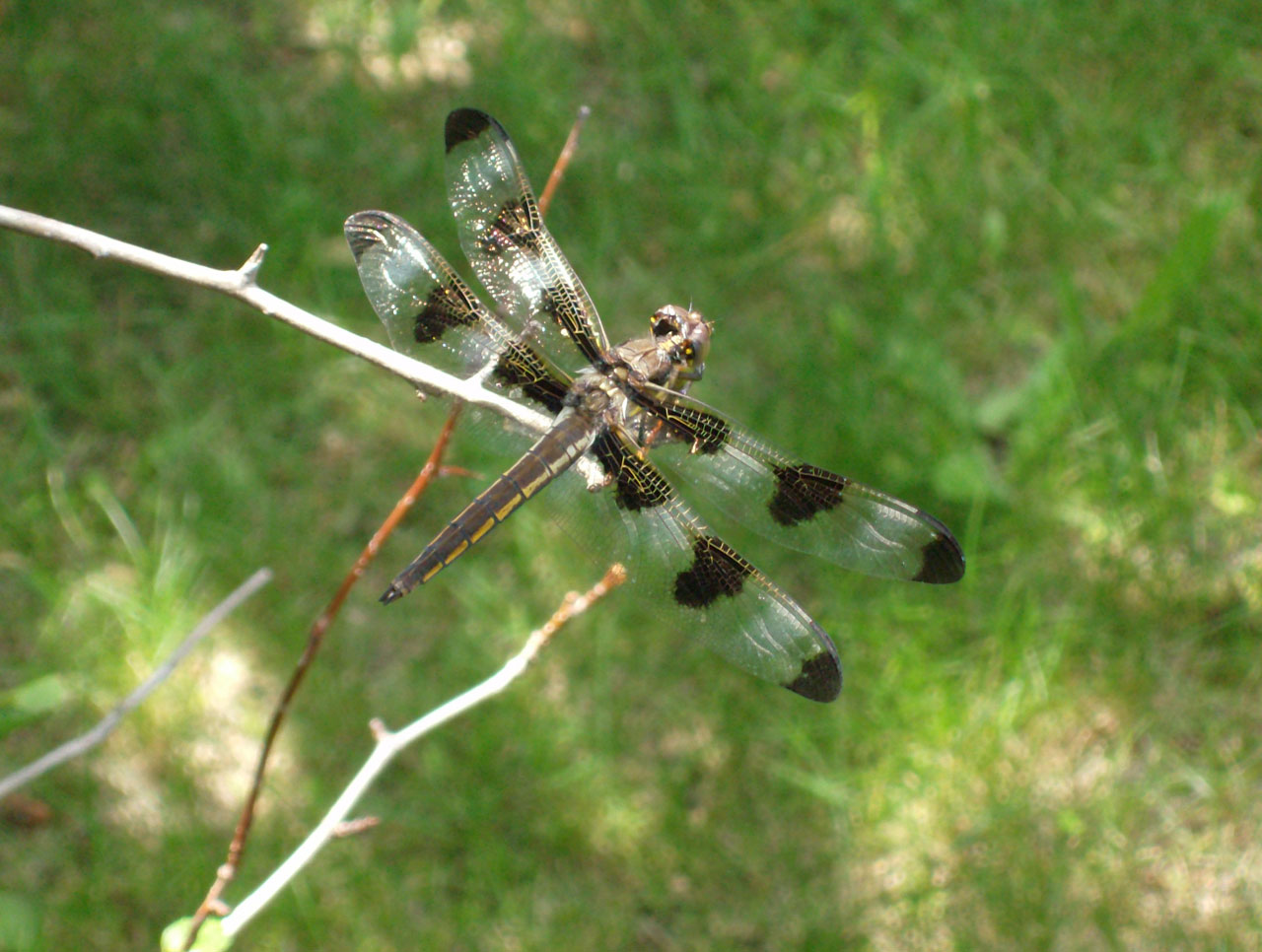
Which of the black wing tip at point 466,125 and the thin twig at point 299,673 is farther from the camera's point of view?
the black wing tip at point 466,125

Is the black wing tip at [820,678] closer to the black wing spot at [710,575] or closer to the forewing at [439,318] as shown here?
the black wing spot at [710,575]

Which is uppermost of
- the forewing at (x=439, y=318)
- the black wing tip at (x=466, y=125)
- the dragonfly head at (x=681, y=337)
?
the black wing tip at (x=466, y=125)

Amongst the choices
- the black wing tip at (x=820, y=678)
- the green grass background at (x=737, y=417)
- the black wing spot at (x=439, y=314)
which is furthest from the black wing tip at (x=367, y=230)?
the green grass background at (x=737, y=417)

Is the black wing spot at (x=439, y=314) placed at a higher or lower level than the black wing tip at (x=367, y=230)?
lower

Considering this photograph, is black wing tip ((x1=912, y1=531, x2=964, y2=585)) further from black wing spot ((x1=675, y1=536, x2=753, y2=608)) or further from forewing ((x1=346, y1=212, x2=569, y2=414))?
forewing ((x1=346, y1=212, x2=569, y2=414))

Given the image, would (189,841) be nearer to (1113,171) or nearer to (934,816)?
(934,816)
